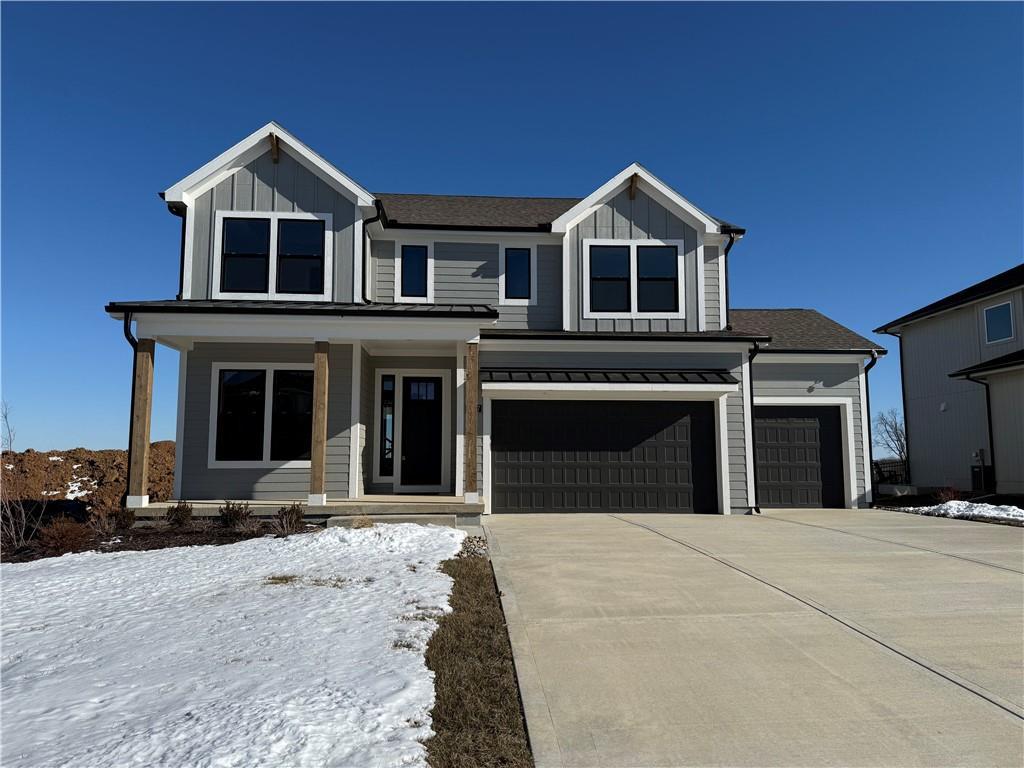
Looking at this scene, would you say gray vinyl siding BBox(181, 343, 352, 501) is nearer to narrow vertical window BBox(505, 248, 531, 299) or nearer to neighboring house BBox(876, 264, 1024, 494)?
narrow vertical window BBox(505, 248, 531, 299)

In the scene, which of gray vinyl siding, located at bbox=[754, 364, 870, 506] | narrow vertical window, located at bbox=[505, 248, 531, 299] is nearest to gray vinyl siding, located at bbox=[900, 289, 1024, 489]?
gray vinyl siding, located at bbox=[754, 364, 870, 506]

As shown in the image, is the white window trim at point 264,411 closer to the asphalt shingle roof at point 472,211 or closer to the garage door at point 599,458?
the asphalt shingle roof at point 472,211

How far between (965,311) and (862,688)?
716 inches

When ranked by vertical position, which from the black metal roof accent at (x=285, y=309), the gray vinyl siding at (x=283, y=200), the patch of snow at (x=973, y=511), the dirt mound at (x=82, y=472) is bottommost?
the patch of snow at (x=973, y=511)

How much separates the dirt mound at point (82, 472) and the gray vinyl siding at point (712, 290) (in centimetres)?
1317

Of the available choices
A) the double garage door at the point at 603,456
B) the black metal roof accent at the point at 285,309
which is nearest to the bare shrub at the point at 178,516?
the black metal roof accent at the point at 285,309

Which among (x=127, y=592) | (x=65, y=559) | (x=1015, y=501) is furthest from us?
(x=1015, y=501)

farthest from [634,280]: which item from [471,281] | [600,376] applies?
[471,281]

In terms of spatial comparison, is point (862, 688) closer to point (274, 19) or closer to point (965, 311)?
point (274, 19)

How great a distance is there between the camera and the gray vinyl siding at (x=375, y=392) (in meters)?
13.0

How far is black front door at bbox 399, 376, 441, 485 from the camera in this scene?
44.0 ft

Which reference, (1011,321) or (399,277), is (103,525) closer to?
(399,277)

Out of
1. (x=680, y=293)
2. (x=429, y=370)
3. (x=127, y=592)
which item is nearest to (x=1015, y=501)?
(x=680, y=293)

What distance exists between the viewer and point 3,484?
1002 cm
